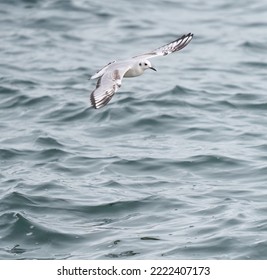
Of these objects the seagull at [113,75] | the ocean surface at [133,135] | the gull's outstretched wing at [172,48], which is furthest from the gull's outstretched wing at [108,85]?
the ocean surface at [133,135]

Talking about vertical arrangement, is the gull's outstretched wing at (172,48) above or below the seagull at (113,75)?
above

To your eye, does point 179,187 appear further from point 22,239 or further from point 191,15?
point 191,15

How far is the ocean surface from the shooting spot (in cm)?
1244

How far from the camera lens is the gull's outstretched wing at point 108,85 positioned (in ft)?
37.1

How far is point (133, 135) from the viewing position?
15953 millimetres

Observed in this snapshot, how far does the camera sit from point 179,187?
13859mm

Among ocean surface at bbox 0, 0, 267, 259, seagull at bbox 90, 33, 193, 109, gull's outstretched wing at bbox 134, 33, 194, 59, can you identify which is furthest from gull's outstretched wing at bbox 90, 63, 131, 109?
ocean surface at bbox 0, 0, 267, 259

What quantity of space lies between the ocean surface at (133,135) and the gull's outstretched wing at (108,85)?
179 cm

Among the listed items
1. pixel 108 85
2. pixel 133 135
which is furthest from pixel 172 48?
pixel 133 135

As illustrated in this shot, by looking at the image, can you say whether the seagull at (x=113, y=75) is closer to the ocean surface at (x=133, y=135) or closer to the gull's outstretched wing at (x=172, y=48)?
the gull's outstretched wing at (x=172, y=48)

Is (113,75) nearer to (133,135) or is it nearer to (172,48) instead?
(172,48)

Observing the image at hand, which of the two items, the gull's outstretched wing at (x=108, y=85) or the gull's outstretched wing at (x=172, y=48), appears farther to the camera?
the gull's outstretched wing at (x=172, y=48)

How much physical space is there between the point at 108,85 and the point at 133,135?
4225 millimetres
